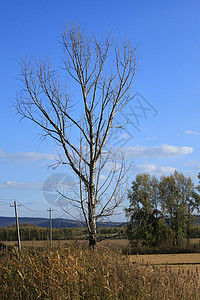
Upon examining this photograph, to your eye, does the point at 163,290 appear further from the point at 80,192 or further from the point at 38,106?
the point at 38,106

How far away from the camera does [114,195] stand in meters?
8.05

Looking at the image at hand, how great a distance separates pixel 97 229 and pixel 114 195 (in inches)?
34.9

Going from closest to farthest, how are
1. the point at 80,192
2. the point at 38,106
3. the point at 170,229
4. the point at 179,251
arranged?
the point at 80,192, the point at 38,106, the point at 179,251, the point at 170,229

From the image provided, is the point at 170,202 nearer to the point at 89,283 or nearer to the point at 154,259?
the point at 154,259

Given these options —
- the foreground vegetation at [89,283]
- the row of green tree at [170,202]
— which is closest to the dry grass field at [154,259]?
the foreground vegetation at [89,283]

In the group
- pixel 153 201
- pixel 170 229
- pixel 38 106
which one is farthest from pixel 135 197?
pixel 38 106

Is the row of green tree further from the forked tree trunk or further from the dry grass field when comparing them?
the forked tree trunk

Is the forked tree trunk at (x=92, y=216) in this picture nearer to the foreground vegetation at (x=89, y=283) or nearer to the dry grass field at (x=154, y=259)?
the dry grass field at (x=154, y=259)

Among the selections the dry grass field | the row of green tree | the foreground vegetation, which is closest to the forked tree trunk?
the dry grass field

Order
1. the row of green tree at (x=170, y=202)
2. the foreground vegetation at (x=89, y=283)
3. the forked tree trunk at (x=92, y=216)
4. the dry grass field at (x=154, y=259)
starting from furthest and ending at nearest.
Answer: the row of green tree at (x=170, y=202)
the forked tree trunk at (x=92, y=216)
the dry grass field at (x=154, y=259)
the foreground vegetation at (x=89, y=283)

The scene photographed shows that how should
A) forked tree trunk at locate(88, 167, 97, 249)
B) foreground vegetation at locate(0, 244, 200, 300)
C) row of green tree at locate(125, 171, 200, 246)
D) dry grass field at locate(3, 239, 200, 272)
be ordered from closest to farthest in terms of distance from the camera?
1. foreground vegetation at locate(0, 244, 200, 300)
2. dry grass field at locate(3, 239, 200, 272)
3. forked tree trunk at locate(88, 167, 97, 249)
4. row of green tree at locate(125, 171, 200, 246)

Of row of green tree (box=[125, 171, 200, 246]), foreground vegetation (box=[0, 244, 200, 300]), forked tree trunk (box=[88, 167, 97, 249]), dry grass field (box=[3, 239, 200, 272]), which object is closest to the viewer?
foreground vegetation (box=[0, 244, 200, 300])

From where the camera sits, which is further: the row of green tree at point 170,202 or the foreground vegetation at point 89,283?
the row of green tree at point 170,202

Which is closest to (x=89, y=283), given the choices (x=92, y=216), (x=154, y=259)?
(x=92, y=216)
